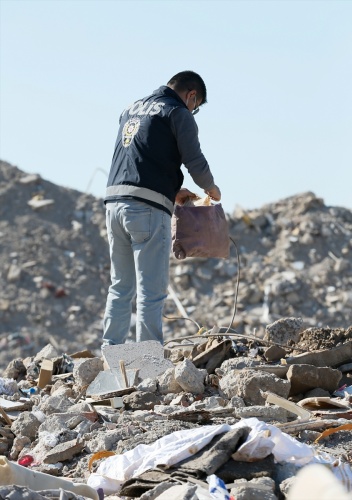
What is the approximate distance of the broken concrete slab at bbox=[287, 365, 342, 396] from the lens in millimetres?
5074

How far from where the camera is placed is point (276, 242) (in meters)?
17.7

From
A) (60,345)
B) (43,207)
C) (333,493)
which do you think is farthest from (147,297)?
(43,207)

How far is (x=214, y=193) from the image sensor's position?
6.20m

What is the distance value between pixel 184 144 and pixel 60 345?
10.5 m

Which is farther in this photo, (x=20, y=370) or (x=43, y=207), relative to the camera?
(x=43, y=207)

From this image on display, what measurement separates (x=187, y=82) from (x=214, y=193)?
743mm

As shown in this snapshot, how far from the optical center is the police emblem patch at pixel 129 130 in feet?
19.7

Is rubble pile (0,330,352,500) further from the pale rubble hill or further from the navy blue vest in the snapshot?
the pale rubble hill

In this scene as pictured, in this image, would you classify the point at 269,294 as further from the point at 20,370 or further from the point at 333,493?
the point at 333,493

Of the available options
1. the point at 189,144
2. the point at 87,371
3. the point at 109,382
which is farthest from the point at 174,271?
the point at 109,382

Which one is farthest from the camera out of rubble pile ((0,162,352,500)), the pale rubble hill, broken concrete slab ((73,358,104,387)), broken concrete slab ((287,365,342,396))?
the pale rubble hill

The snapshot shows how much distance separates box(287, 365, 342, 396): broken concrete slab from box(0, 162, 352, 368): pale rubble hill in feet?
32.4

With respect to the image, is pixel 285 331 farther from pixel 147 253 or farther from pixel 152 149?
pixel 152 149

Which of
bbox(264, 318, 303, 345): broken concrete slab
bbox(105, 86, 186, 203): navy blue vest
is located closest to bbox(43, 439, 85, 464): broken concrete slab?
bbox(105, 86, 186, 203): navy blue vest
